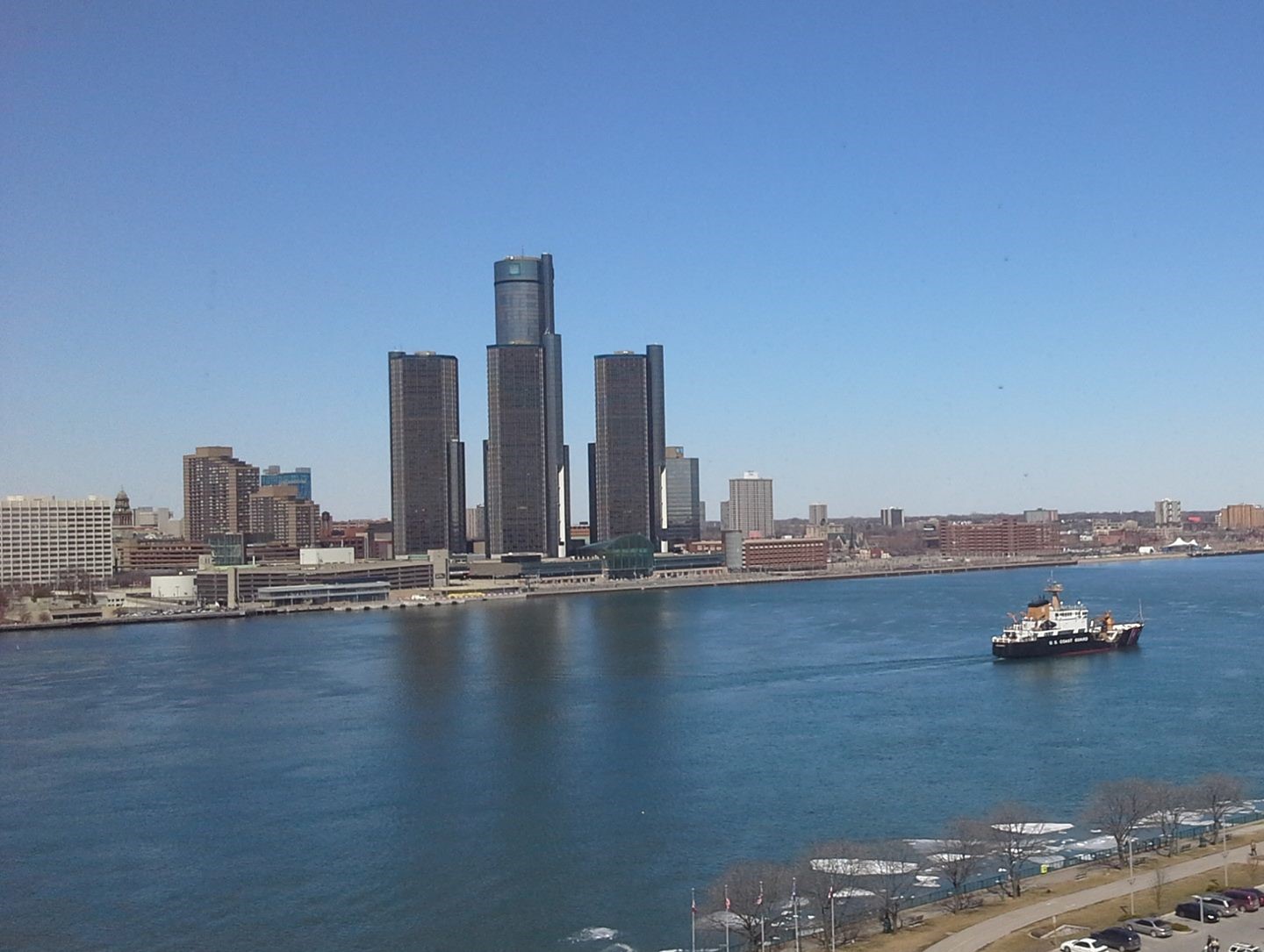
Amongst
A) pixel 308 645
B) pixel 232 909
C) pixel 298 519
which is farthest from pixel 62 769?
pixel 298 519

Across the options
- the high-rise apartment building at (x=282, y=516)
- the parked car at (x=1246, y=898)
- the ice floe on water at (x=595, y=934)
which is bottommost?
the ice floe on water at (x=595, y=934)

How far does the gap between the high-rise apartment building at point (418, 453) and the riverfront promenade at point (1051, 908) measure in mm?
67788

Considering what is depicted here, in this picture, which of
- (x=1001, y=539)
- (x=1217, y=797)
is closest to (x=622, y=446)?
(x=1001, y=539)

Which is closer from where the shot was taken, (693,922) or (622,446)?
(693,922)

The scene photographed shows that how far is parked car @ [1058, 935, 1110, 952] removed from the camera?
9.03m

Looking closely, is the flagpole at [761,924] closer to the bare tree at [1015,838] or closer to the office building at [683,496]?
the bare tree at [1015,838]

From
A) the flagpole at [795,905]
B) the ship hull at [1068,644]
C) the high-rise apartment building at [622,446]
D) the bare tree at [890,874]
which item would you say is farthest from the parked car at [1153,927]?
the high-rise apartment building at [622,446]

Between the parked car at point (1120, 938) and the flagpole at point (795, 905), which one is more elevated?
the parked car at point (1120, 938)

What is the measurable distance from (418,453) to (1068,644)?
2061 inches

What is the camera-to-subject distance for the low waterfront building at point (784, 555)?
261 feet

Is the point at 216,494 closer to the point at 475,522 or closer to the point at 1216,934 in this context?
the point at 475,522

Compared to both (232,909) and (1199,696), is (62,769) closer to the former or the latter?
(232,909)

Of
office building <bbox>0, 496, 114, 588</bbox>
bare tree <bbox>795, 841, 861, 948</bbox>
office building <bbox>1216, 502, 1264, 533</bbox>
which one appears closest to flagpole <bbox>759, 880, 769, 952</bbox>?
bare tree <bbox>795, 841, 861, 948</bbox>

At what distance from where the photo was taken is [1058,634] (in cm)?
3089
